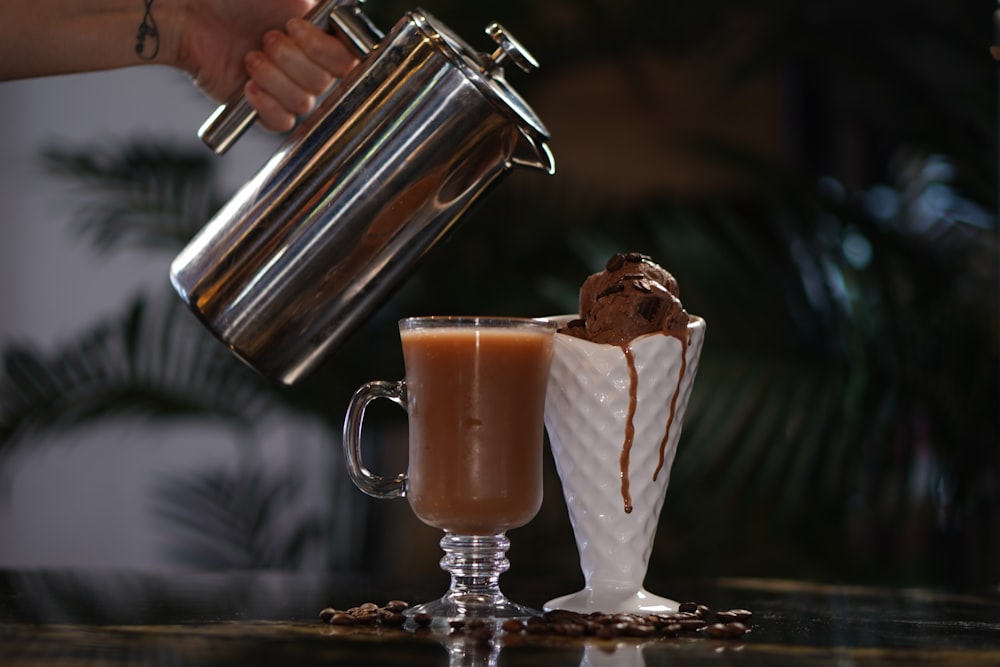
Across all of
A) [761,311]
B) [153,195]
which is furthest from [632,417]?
[153,195]

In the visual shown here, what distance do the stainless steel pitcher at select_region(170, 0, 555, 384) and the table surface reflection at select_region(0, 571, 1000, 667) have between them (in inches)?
12.6

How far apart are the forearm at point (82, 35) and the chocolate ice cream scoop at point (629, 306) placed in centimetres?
91

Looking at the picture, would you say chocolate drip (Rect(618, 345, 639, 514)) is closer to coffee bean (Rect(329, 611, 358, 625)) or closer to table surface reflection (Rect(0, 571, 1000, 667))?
table surface reflection (Rect(0, 571, 1000, 667))

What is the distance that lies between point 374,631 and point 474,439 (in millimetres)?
203

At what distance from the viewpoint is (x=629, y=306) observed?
1.13m

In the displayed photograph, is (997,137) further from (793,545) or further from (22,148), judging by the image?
(22,148)

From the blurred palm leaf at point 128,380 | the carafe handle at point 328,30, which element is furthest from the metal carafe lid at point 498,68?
the blurred palm leaf at point 128,380

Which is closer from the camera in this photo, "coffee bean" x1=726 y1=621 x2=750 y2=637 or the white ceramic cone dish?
"coffee bean" x1=726 y1=621 x2=750 y2=637

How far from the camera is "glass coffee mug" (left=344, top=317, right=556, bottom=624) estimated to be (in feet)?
3.59

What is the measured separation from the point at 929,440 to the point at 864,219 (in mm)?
486

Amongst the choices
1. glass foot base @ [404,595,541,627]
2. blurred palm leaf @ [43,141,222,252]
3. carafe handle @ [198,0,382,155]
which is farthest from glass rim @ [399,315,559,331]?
blurred palm leaf @ [43,141,222,252]

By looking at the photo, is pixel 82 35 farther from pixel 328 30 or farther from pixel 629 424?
pixel 629 424

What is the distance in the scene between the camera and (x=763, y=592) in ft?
4.57

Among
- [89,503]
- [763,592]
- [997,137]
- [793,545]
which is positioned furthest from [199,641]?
[89,503]
